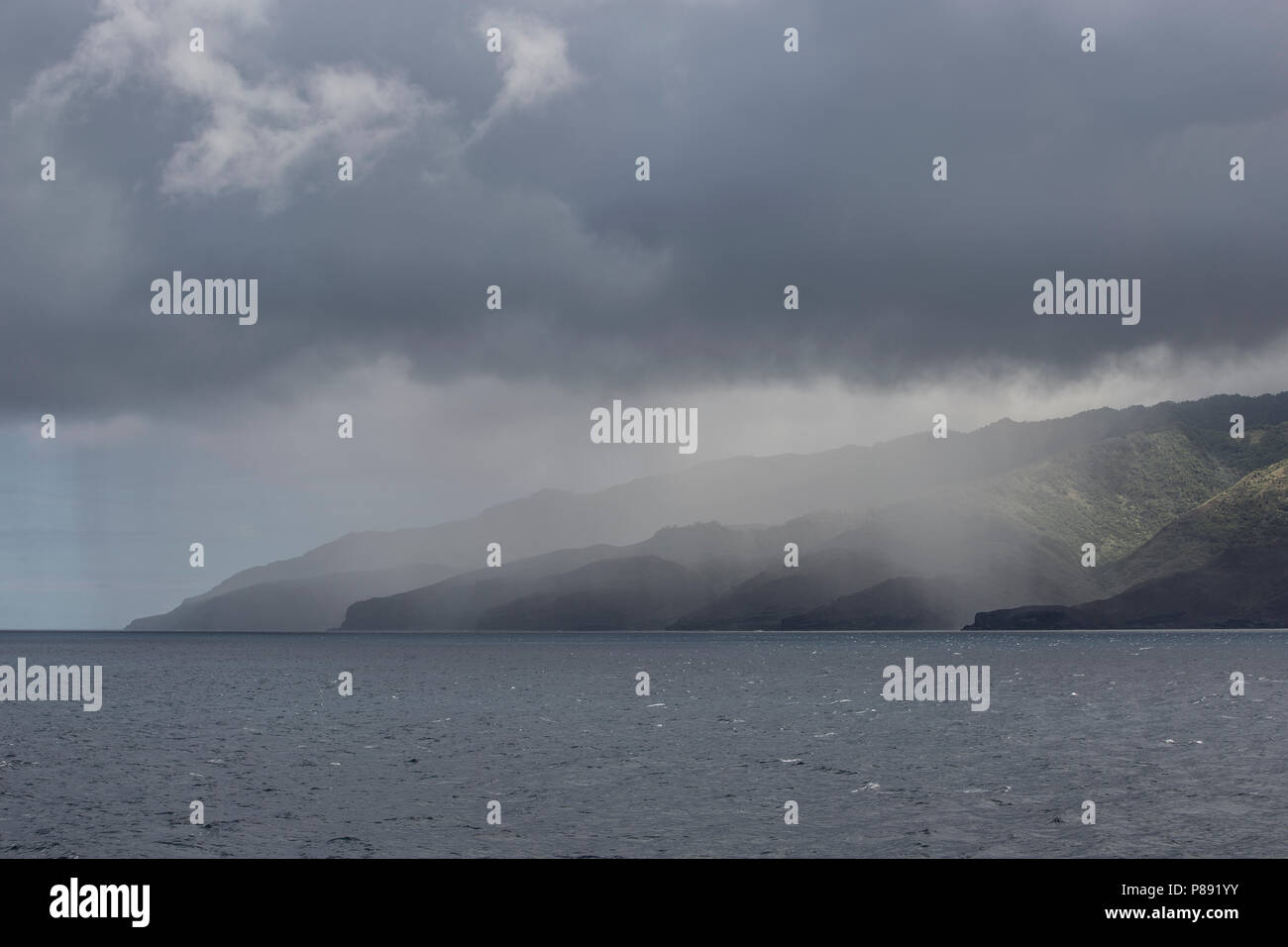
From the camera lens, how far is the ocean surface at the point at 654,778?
148 ft

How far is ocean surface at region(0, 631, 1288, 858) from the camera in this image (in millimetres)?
44969

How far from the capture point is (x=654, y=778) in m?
62.0
